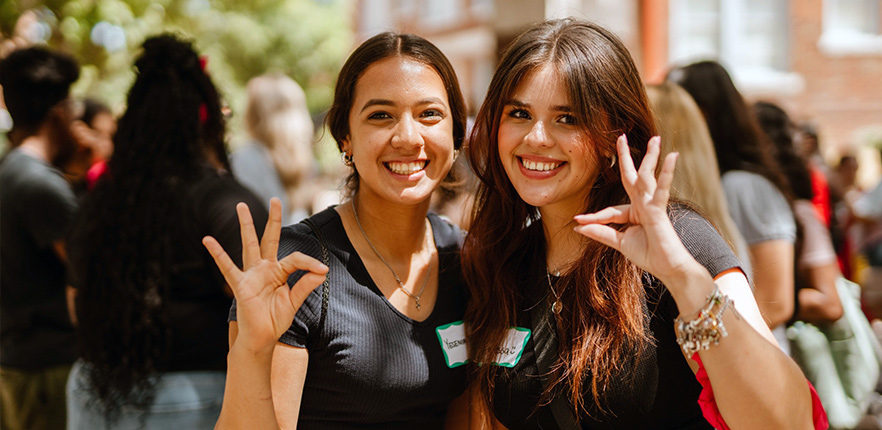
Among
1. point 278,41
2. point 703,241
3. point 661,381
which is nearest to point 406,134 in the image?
point 703,241

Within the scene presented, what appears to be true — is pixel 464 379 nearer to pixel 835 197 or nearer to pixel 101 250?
pixel 101 250

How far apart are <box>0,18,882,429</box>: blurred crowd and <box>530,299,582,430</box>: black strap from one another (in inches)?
20.3

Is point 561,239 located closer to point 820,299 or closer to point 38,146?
point 820,299

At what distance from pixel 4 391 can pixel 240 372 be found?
6.83 feet

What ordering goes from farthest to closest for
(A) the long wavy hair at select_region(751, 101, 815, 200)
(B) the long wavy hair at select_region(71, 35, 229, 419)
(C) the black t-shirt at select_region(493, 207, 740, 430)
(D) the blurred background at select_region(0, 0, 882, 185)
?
(D) the blurred background at select_region(0, 0, 882, 185) → (A) the long wavy hair at select_region(751, 101, 815, 200) → (B) the long wavy hair at select_region(71, 35, 229, 419) → (C) the black t-shirt at select_region(493, 207, 740, 430)

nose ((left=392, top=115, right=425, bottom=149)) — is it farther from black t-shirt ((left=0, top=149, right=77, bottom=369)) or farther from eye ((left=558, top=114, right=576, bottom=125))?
black t-shirt ((left=0, top=149, right=77, bottom=369))

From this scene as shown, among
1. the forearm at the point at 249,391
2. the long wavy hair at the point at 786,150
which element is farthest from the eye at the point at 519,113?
the long wavy hair at the point at 786,150

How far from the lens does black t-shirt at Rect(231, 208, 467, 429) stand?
6.47ft

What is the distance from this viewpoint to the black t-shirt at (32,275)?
3.06 meters

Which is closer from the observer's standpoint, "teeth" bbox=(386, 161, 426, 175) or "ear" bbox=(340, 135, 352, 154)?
"teeth" bbox=(386, 161, 426, 175)

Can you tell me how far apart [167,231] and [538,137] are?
4.36ft

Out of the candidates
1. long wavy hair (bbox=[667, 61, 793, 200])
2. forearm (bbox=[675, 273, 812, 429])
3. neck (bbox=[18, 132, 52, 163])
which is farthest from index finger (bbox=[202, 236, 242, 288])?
long wavy hair (bbox=[667, 61, 793, 200])

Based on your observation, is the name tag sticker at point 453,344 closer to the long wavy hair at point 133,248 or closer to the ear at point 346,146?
the ear at point 346,146

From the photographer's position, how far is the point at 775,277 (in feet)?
9.90
